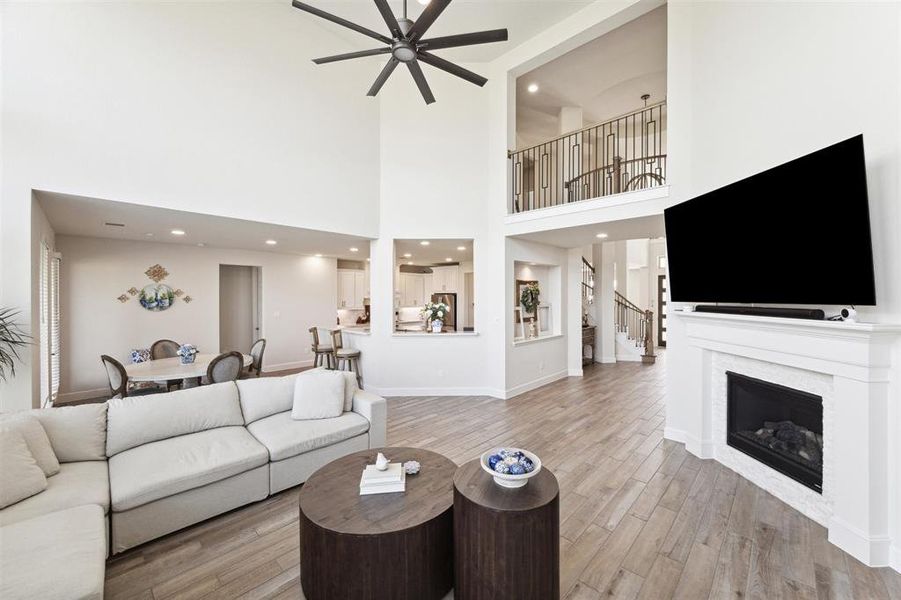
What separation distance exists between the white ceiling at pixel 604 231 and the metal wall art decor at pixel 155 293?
618 cm

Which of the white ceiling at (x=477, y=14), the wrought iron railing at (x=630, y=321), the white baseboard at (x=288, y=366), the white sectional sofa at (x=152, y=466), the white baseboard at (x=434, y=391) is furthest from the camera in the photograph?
the wrought iron railing at (x=630, y=321)

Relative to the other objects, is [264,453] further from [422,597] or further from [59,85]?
[59,85]

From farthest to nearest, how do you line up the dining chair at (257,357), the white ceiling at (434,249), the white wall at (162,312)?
the white ceiling at (434,249) < the white wall at (162,312) < the dining chair at (257,357)

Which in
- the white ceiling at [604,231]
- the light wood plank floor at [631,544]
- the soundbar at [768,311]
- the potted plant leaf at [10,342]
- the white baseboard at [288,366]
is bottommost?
the light wood plank floor at [631,544]

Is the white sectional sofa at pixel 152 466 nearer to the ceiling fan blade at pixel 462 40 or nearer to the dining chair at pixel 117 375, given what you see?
the dining chair at pixel 117 375

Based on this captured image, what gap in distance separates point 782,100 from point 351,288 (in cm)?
838

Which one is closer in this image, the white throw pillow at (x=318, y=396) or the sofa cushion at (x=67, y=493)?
the sofa cushion at (x=67, y=493)

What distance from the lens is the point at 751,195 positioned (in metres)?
2.86

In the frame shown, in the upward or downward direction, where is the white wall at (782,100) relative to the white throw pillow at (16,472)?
upward

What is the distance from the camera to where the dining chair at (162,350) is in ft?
17.3

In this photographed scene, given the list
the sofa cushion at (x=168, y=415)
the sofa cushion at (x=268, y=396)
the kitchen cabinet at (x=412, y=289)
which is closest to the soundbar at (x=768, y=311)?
the sofa cushion at (x=268, y=396)

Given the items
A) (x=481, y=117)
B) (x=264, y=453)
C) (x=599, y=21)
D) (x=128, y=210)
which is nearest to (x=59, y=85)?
(x=128, y=210)

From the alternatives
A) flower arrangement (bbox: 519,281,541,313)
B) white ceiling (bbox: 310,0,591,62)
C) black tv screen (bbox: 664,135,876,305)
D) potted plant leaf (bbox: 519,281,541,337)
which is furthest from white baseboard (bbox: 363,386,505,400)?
white ceiling (bbox: 310,0,591,62)

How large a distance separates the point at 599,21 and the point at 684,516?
557 centimetres
